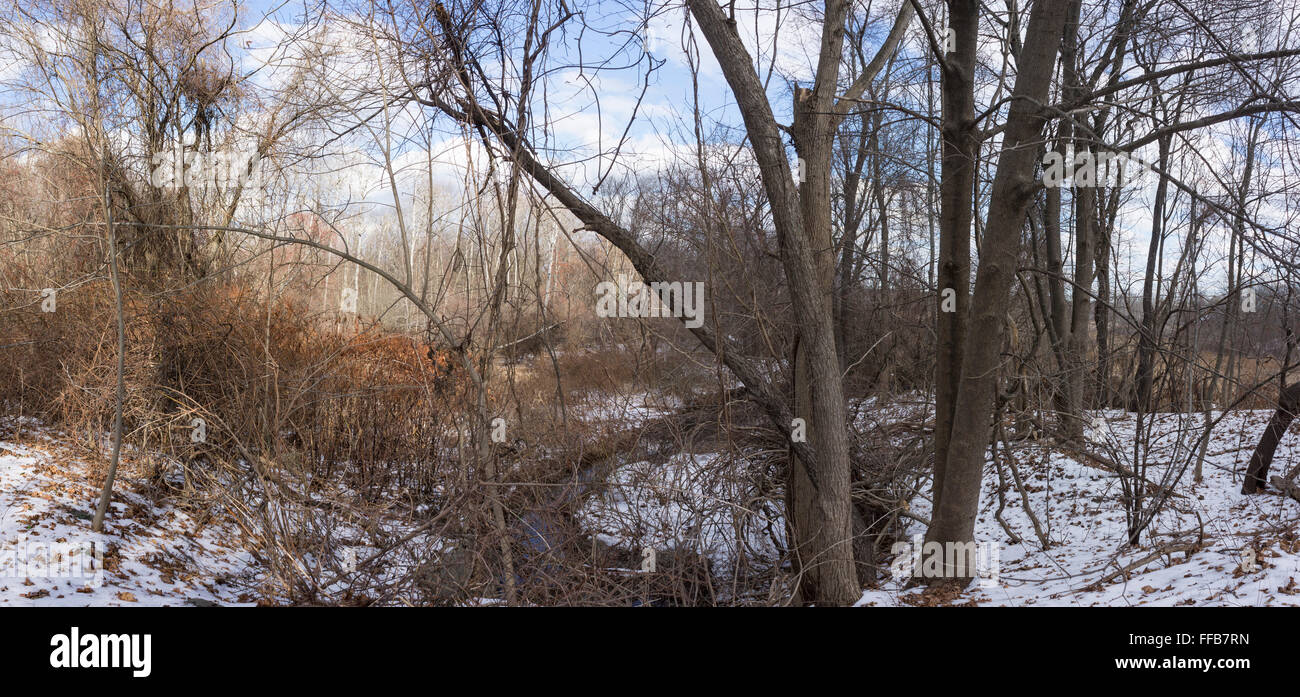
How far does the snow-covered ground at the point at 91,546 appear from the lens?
557cm

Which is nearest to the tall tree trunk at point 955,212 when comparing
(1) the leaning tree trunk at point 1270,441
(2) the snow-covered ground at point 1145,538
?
(2) the snow-covered ground at point 1145,538

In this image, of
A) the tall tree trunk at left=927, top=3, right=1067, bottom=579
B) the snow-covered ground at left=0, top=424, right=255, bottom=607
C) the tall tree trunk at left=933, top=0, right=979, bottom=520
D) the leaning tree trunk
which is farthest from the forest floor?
the tall tree trunk at left=933, top=0, right=979, bottom=520

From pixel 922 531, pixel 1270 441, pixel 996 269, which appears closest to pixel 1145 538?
pixel 1270 441

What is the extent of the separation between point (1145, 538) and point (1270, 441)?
63.4 inches

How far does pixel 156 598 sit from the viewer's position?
5.90 meters

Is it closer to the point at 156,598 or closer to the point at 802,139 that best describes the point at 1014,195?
the point at 802,139

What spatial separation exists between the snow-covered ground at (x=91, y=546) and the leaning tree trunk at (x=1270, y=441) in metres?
8.76

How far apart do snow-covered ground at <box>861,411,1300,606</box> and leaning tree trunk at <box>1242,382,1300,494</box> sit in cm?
17

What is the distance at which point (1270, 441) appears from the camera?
6.90 metres

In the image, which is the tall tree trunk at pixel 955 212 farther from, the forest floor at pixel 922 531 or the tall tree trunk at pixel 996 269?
the forest floor at pixel 922 531

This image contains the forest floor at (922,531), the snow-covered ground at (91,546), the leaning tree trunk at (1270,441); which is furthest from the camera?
the leaning tree trunk at (1270,441)
